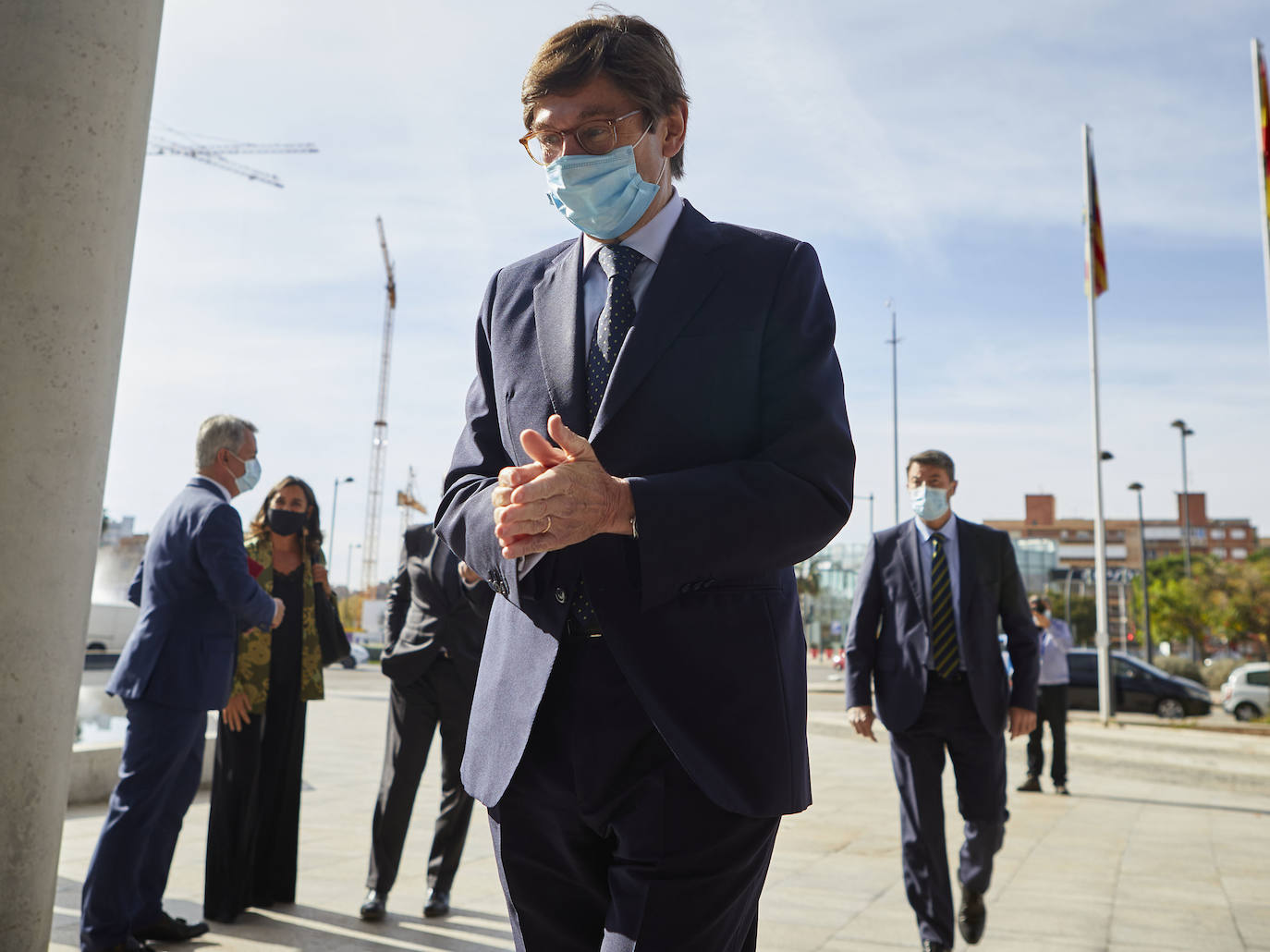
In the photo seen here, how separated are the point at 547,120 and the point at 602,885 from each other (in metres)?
1.30

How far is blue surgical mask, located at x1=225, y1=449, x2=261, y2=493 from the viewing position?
5270 millimetres

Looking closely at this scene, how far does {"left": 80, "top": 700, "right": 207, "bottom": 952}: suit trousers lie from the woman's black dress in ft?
1.42

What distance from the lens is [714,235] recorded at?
1.91m

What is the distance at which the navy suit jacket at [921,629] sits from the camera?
4.99 meters

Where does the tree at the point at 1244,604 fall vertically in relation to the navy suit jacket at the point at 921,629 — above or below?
above

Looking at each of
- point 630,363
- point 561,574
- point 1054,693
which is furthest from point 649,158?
point 1054,693

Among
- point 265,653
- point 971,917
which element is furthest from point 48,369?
point 971,917

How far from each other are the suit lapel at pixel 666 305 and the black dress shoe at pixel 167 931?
4.05 metres

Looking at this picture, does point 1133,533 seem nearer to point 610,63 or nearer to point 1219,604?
point 1219,604

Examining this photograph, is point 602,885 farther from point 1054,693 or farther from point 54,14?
point 1054,693

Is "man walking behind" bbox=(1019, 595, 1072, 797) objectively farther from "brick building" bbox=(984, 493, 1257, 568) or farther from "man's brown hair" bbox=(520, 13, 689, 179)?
"brick building" bbox=(984, 493, 1257, 568)

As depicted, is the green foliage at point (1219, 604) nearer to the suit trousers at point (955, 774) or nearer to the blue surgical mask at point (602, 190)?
the suit trousers at point (955, 774)

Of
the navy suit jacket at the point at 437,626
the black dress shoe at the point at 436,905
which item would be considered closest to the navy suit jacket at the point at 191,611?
the navy suit jacket at the point at 437,626

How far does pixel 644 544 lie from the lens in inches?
59.9
